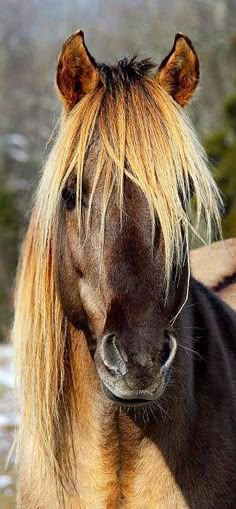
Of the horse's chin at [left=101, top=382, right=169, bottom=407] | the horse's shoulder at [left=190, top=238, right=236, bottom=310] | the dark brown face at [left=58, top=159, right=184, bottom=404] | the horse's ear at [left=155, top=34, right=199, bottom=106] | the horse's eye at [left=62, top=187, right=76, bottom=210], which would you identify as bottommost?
the horse's shoulder at [left=190, top=238, right=236, bottom=310]

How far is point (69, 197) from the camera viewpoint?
3035 mm

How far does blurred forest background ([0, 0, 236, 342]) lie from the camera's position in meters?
17.5

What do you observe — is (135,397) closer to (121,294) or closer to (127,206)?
(121,294)

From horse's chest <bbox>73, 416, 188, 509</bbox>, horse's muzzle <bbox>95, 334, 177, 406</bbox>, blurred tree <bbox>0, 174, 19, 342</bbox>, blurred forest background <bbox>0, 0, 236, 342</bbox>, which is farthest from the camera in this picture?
blurred forest background <bbox>0, 0, 236, 342</bbox>

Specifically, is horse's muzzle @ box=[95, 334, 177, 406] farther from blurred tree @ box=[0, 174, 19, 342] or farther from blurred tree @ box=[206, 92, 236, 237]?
blurred tree @ box=[0, 174, 19, 342]

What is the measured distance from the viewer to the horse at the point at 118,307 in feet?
9.29

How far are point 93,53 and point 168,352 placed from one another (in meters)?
24.2

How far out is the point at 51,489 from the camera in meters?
3.31

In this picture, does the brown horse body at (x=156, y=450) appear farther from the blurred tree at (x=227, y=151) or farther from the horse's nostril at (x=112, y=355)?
the blurred tree at (x=227, y=151)

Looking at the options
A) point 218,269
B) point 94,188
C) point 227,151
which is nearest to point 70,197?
point 94,188

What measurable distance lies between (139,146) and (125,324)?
2.20 ft

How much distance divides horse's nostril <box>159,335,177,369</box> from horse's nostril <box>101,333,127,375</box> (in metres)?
0.12

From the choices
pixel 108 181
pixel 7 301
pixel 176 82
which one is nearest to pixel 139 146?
pixel 108 181

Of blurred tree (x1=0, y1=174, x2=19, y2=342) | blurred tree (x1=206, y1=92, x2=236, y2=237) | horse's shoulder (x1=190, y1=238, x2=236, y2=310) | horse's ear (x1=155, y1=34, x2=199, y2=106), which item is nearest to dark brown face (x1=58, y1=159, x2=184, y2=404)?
horse's ear (x1=155, y1=34, x2=199, y2=106)
